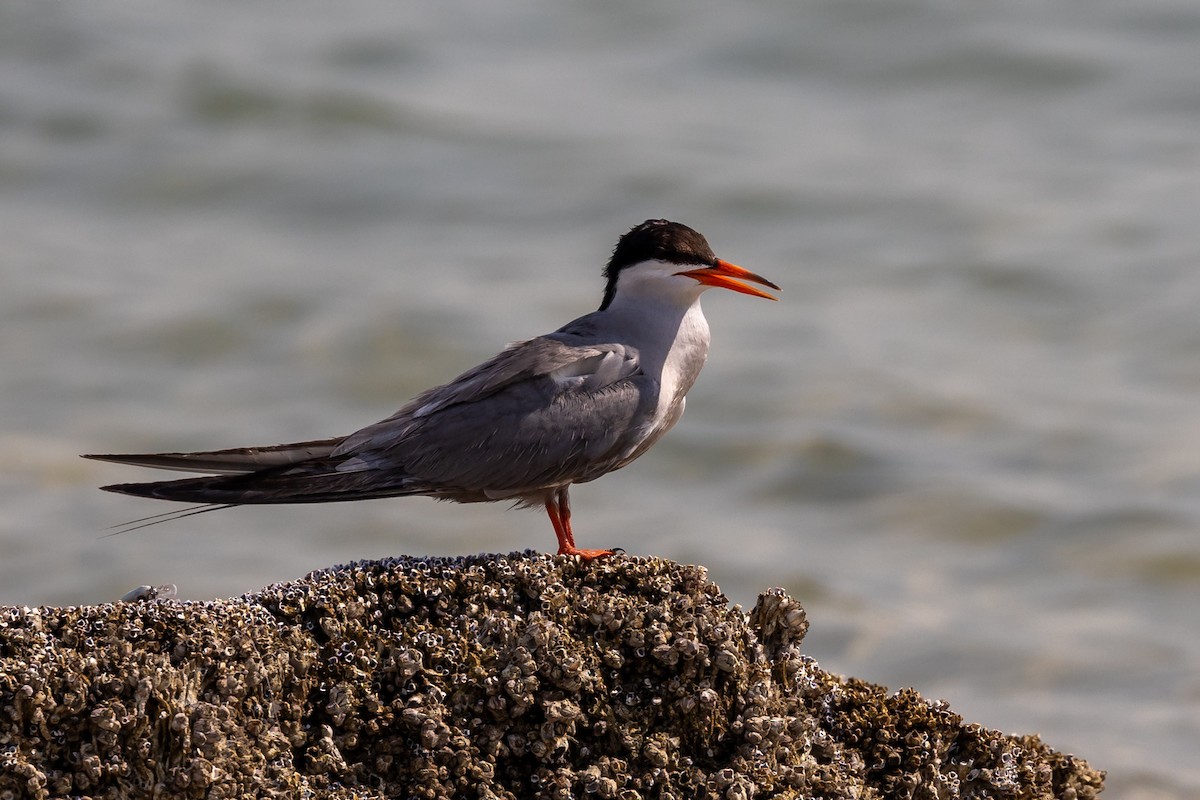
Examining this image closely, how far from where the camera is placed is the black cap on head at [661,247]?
5.31 meters

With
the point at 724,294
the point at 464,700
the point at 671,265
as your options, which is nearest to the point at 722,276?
the point at 671,265

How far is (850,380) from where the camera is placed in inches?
391

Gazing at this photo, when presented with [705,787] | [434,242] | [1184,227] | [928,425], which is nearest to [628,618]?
[705,787]

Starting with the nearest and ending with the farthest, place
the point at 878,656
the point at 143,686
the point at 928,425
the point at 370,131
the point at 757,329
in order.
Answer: the point at 143,686, the point at 878,656, the point at 928,425, the point at 757,329, the point at 370,131

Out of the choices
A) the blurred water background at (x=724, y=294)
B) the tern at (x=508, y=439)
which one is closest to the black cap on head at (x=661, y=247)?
the tern at (x=508, y=439)

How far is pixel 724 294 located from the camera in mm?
11016

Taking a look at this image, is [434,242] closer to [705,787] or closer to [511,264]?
[511,264]

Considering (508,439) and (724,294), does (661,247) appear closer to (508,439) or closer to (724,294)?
(508,439)

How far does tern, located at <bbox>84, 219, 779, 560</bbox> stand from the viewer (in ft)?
15.0

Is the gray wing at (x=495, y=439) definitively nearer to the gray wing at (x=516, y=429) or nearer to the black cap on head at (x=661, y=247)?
the gray wing at (x=516, y=429)

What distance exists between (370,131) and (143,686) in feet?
32.2

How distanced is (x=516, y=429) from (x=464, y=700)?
151 centimetres

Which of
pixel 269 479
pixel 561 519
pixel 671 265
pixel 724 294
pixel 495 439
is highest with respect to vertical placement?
pixel 724 294

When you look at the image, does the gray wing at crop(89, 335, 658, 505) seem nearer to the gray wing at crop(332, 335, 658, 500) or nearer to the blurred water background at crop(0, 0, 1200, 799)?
the gray wing at crop(332, 335, 658, 500)
